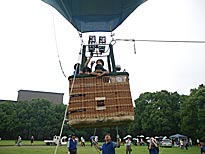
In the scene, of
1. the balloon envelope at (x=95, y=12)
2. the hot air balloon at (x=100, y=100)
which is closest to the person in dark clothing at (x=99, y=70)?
the hot air balloon at (x=100, y=100)

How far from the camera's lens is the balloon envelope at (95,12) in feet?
14.3

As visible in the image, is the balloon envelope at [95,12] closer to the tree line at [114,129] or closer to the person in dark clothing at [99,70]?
the person in dark clothing at [99,70]

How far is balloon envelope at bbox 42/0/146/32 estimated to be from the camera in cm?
436

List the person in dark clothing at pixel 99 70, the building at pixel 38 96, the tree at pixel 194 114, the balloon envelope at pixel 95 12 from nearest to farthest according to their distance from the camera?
the person in dark clothing at pixel 99 70 → the balloon envelope at pixel 95 12 → the tree at pixel 194 114 → the building at pixel 38 96

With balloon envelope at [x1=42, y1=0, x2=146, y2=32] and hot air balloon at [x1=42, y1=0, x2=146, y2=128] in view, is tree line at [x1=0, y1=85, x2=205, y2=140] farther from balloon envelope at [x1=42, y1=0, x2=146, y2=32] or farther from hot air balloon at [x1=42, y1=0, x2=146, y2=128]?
hot air balloon at [x1=42, y1=0, x2=146, y2=128]

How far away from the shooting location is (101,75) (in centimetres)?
373

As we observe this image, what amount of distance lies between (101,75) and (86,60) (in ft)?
2.22

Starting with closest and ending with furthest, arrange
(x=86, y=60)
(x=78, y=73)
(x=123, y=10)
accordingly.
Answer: (x=78, y=73), (x=86, y=60), (x=123, y=10)

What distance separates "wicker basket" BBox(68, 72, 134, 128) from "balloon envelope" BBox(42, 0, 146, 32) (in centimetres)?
120

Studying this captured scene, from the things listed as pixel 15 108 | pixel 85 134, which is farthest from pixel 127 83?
pixel 15 108

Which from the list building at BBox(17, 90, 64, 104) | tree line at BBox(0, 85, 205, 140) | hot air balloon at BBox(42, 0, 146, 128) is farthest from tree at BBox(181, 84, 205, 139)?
building at BBox(17, 90, 64, 104)

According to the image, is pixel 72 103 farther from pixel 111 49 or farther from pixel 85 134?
pixel 85 134

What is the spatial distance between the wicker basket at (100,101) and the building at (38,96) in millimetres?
48189

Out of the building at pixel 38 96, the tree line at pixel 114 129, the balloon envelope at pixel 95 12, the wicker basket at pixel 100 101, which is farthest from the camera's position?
the building at pixel 38 96
